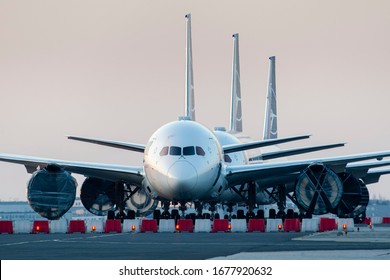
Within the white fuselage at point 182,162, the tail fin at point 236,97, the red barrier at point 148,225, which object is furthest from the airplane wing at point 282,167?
the tail fin at point 236,97

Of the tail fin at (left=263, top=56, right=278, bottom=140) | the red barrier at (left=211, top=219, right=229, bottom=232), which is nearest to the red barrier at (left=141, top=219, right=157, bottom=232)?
the red barrier at (left=211, top=219, right=229, bottom=232)

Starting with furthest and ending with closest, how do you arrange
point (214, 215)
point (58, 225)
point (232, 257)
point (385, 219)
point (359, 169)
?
point (385, 219) → point (214, 215) → point (359, 169) → point (58, 225) → point (232, 257)

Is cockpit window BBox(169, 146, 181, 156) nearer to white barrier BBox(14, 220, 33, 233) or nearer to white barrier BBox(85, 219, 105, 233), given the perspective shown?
white barrier BBox(85, 219, 105, 233)

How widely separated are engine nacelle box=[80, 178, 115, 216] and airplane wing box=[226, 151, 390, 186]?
942 centimetres

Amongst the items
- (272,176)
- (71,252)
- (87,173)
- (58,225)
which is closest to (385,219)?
(272,176)

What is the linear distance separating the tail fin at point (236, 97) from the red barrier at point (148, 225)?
37063mm

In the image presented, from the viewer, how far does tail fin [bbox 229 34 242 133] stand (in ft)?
304

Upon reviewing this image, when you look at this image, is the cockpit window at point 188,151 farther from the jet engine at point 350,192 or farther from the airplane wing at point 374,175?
the airplane wing at point 374,175

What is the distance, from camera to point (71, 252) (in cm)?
3372

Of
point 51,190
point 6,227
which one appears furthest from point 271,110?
point 6,227

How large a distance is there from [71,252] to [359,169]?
139 feet

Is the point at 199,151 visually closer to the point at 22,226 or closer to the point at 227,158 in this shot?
the point at 22,226

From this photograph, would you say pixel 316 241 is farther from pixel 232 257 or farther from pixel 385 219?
pixel 385 219

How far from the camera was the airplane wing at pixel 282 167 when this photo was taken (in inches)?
2352
